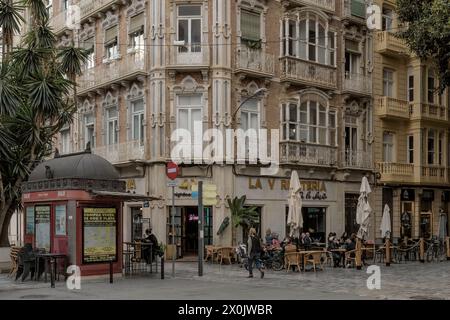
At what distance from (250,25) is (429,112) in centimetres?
1328

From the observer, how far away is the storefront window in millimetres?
32656

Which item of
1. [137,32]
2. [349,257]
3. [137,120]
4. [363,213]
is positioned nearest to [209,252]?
[349,257]

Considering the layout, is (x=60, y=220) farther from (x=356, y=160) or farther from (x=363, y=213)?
(x=356, y=160)

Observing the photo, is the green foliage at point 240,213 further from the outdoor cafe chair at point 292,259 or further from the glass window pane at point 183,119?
the outdoor cafe chair at point 292,259

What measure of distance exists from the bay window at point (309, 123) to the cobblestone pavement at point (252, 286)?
9514mm

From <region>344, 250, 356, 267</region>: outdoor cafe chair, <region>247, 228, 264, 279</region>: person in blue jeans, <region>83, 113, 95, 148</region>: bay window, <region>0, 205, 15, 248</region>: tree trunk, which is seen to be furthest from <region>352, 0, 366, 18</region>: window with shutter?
<region>0, 205, 15, 248</region>: tree trunk

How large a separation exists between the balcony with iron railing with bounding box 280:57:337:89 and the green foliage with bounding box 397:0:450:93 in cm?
621

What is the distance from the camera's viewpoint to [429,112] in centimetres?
3788

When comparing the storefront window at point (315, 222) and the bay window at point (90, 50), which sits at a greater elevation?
the bay window at point (90, 50)

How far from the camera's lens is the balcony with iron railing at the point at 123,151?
99.7ft

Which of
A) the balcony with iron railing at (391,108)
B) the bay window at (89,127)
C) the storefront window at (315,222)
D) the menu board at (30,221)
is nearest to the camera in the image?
the menu board at (30,221)

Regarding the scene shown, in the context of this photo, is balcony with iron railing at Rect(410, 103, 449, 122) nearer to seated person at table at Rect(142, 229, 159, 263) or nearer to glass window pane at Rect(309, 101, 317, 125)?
glass window pane at Rect(309, 101, 317, 125)

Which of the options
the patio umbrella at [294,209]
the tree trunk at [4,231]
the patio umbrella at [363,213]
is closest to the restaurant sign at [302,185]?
the patio umbrella at [294,209]
